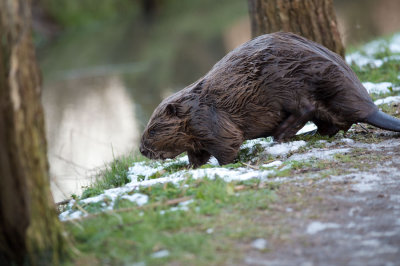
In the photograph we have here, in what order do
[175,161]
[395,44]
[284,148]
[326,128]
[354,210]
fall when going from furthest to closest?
[395,44] → [175,161] → [326,128] → [284,148] → [354,210]

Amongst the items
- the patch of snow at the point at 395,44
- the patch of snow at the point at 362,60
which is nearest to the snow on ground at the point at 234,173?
the patch of snow at the point at 362,60

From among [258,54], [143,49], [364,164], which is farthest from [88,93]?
[364,164]

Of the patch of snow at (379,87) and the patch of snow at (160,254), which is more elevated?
the patch of snow at (379,87)

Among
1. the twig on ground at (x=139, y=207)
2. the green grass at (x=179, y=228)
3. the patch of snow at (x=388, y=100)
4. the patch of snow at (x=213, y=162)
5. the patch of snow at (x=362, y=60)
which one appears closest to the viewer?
the green grass at (x=179, y=228)

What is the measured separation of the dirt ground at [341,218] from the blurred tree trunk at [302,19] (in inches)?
90.7

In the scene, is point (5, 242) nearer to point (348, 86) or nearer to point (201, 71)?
point (348, 86)

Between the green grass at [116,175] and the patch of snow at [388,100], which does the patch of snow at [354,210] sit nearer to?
the green grass at [116,175]

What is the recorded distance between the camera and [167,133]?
12.7 ft

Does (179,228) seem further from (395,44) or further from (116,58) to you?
(116,58)

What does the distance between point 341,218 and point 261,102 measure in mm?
1531

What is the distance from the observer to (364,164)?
123 inches

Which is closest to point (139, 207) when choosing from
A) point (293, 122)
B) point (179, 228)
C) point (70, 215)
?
point (179, 228)

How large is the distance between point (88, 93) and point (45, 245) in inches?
337

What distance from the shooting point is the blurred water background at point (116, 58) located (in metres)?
6.94
